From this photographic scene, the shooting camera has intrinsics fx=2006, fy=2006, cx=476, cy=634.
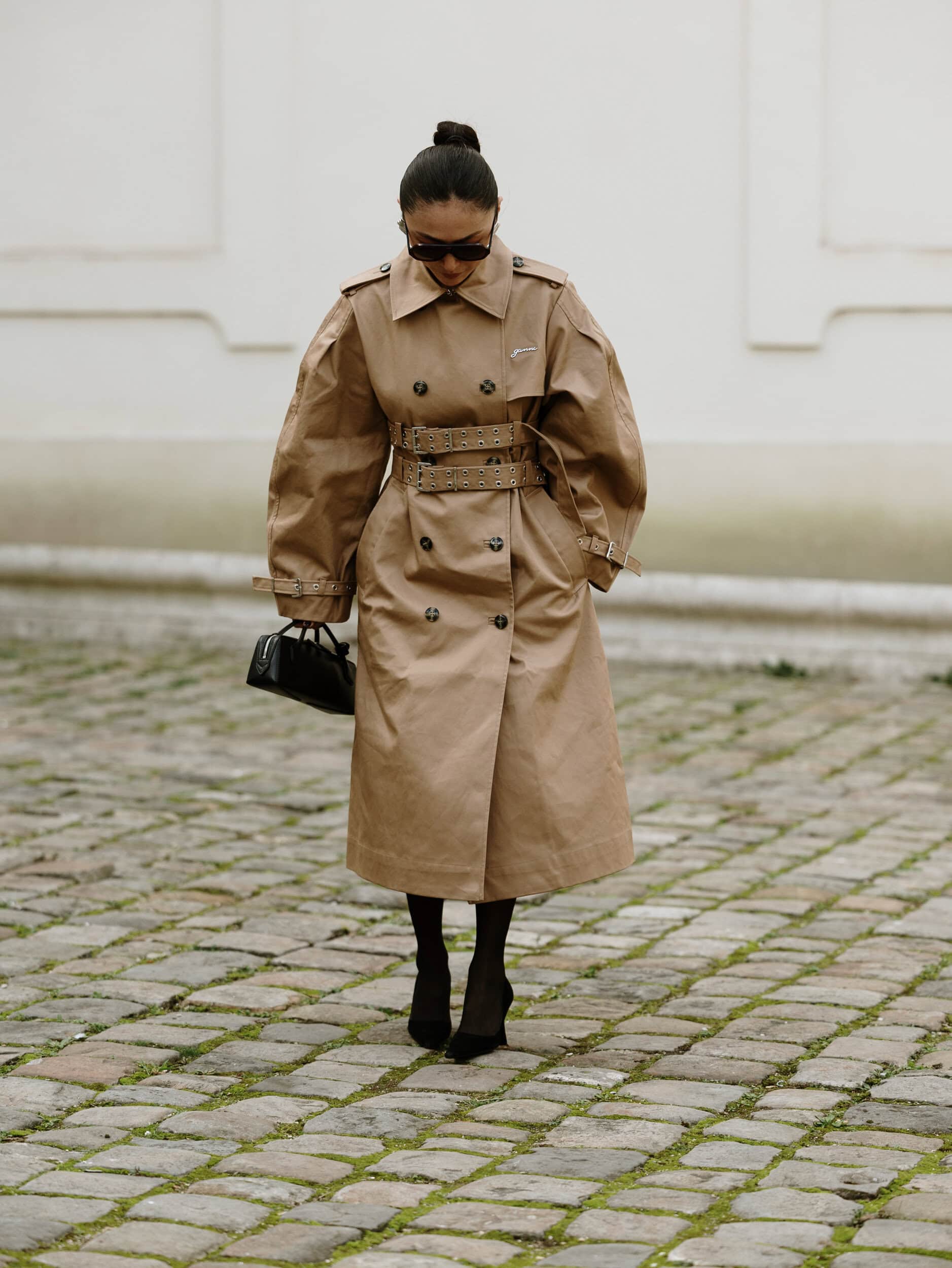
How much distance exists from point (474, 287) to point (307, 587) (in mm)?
672

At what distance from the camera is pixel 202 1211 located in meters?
3.01

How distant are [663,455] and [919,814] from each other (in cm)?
302

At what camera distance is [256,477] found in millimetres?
9195

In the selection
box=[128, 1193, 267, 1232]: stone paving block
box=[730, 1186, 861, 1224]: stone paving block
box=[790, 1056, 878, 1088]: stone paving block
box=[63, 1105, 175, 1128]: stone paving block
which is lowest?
box=[790, 1056, 878, 1088]: stone paving block

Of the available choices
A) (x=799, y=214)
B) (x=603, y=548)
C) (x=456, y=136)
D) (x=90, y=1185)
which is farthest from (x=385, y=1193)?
(x=799, y=214)

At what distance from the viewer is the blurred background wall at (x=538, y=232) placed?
8.38 meters

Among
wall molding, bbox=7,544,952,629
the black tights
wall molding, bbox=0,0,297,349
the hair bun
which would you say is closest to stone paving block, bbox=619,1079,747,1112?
the black tights

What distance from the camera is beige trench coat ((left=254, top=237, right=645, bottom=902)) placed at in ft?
12.5

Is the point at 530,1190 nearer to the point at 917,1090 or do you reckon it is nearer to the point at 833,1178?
the point at 833,1178

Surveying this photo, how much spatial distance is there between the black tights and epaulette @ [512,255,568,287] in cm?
119

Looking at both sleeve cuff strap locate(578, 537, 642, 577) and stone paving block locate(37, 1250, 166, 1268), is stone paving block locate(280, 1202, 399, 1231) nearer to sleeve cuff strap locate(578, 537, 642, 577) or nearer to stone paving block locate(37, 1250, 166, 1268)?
stone paving block locate(37, 1250, 166, 1268)

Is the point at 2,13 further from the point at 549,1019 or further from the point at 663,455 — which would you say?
the point at 549,1019

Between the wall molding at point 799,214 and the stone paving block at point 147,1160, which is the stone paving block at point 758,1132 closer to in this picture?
the stone paving block at point 147,1160

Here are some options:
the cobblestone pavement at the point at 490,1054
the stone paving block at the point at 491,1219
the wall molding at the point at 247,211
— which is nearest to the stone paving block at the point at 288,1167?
the cobblestone pavement at the point at 490,1054
